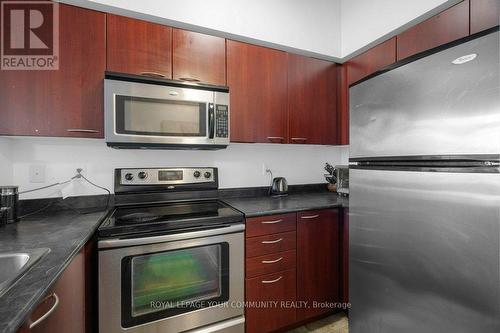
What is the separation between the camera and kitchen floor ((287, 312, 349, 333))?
5.79 ft

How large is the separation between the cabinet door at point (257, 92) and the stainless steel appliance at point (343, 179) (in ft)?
2.04

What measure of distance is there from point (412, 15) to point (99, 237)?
92.8 inches

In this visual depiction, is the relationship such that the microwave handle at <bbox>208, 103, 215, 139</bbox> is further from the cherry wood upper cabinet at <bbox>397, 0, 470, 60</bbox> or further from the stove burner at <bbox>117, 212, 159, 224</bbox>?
the cherry wood upper cabinet at <bbox>397, 0, 470, 60</bbox>

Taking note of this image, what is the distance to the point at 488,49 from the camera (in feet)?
2.40

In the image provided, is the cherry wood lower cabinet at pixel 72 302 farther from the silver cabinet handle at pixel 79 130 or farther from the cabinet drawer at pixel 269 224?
the cabinet drawer at pixel 269 224

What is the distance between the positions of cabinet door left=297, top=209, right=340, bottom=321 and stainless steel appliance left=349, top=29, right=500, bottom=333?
51 centimetres

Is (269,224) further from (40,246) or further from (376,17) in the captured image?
(376,17)

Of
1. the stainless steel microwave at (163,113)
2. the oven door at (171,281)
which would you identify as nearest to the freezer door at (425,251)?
the oven door at (171,281)

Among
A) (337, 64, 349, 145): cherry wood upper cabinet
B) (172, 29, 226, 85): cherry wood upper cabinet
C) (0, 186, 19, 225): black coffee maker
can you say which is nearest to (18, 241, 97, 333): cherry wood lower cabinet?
(0, 186, 19, 225): black coffee maker

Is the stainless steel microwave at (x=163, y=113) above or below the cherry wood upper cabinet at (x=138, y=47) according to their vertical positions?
below

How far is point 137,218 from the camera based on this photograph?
1.38 metres

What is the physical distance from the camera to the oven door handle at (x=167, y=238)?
3.93ft

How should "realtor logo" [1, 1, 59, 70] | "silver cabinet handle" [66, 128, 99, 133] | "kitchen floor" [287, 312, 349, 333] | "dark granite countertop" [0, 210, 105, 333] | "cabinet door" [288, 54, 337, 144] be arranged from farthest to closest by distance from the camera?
"cabinet door" [288, 54, 337, 144] → "kitchen floor" [287, 312, 349, 333] → "silver cabinet handle" [66, 128, 99, 133] → "realtor logo" [1, 1, 59, 70] → "dark granite countertop" [0, 210, 105, 333]

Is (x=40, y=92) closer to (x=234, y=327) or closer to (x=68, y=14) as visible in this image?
(x=68, y=14)
